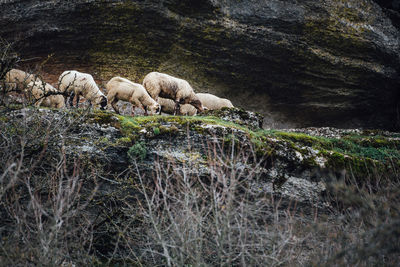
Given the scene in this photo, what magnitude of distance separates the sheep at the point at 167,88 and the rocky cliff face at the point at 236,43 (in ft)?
16.6

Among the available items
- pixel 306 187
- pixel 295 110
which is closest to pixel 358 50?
pixel 295 110

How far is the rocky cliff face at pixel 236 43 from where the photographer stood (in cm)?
1677

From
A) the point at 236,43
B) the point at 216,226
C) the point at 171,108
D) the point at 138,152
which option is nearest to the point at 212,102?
the point at 171,108

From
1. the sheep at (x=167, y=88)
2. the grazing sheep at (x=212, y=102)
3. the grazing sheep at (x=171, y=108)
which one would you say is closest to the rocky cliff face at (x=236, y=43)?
the grazing sheep at (x=212, y=102)

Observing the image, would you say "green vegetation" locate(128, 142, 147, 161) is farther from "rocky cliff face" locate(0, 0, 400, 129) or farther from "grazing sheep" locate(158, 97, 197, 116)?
"rocky cliff face" locate(0, 0, 400, 129)

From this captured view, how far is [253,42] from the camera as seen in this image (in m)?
17.8

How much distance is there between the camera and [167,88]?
14.0 m

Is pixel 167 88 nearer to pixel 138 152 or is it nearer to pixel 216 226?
pixel 138 152

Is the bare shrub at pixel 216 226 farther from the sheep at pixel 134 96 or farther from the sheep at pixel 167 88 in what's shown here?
the sheep at pixel 167 88

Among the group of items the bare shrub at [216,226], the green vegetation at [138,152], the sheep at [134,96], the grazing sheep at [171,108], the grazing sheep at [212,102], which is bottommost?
the grazing sheep at [171,108]

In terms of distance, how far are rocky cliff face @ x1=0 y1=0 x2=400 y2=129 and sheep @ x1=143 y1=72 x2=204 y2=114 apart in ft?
16.6

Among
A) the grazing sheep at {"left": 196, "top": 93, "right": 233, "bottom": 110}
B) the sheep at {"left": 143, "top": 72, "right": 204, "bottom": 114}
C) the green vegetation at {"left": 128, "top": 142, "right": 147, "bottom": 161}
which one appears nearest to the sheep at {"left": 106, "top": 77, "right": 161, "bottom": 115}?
the sheep at {"left": 143, "top": 72, "right": 204, "bottom": 114}

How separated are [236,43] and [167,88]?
258 inches

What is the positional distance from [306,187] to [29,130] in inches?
321
